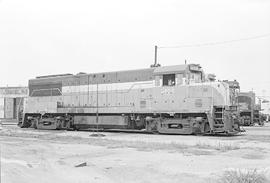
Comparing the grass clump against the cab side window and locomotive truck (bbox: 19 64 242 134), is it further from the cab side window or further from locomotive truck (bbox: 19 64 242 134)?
the cab side window

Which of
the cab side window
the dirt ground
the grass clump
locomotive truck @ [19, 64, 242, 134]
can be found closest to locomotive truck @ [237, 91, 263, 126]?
locomotive truck @ [19, 64, 242, 134]

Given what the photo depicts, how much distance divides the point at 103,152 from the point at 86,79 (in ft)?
45.0

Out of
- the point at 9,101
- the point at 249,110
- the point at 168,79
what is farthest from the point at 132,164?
the point at 9,101

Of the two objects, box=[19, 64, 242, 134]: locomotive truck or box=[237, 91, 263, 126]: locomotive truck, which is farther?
box=[237, 91, 263, 126]: locomotive truck

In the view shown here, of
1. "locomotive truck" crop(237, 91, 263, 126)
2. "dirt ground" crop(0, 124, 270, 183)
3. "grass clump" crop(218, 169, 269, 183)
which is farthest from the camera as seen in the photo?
"locomotive truck" crop(237, 91, 263, 126)

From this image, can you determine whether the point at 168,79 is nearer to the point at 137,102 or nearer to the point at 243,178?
the point at 137,102

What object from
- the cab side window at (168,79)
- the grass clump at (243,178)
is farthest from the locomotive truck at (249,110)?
the grass clump at (243,178)

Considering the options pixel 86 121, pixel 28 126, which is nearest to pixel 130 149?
pixel 86 121

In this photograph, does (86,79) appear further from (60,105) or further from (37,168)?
(37,168)

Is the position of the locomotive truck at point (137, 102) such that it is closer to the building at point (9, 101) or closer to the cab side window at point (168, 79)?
the cab side window at point (168, 79)

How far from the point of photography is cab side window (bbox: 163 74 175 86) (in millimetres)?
21906

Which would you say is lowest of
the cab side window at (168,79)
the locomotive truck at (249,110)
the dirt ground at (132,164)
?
the dirt ground at (132,164)

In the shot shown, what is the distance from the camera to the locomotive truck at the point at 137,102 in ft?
68.1

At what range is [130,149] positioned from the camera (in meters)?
13.2
